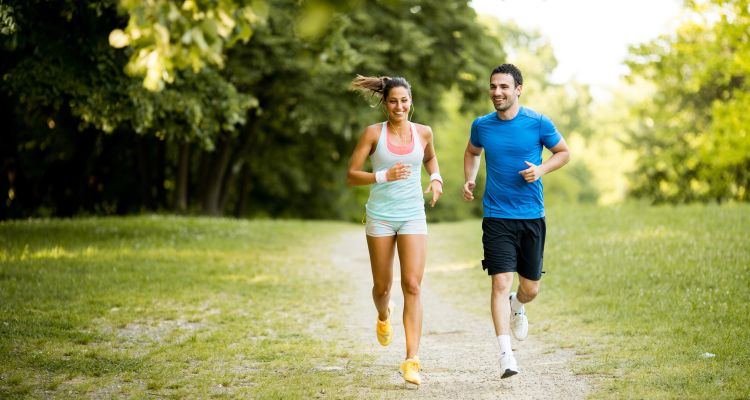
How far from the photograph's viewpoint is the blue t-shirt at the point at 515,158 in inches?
270

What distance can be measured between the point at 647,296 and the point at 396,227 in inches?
191

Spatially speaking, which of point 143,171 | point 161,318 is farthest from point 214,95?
point 143,171

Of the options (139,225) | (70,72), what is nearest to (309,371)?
(70,72)

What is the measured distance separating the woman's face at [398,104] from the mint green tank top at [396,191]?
145 mm

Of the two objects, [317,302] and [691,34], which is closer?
[317,302]

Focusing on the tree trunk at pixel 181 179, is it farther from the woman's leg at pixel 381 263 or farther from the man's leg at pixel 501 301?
the man's leg at pixel 501 301

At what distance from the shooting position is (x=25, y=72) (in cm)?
1485

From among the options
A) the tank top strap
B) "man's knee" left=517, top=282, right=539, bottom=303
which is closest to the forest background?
the tank top strap

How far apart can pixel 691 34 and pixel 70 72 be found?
20.6 metres

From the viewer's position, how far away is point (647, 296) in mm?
10250

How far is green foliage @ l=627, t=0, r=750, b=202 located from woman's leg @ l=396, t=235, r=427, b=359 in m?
14.8

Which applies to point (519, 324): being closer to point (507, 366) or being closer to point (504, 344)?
point (504, 344)

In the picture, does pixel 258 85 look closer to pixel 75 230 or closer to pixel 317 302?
pixel 75 230

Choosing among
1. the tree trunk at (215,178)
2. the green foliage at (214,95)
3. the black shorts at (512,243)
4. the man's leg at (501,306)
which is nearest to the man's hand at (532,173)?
the black shorts at (512,243)
